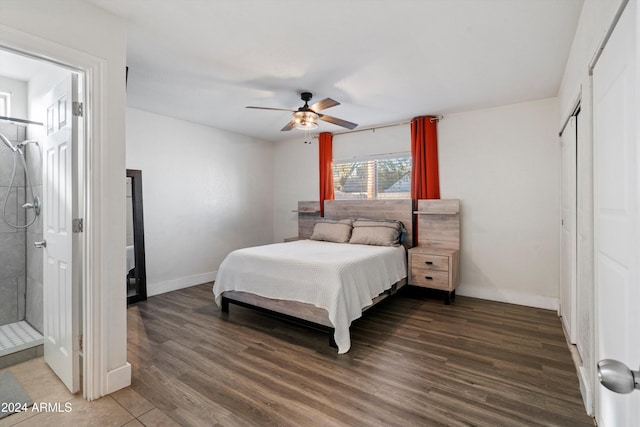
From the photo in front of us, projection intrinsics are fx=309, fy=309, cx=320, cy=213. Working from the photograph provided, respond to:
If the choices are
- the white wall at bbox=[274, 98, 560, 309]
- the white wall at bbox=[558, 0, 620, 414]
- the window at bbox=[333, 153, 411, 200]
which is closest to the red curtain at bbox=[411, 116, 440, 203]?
the white wall at bbox=[274, 98, 560, 309]

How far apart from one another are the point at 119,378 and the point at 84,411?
234mm

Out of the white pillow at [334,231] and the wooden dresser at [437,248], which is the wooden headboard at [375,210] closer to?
the wooden dresser at [437,248]

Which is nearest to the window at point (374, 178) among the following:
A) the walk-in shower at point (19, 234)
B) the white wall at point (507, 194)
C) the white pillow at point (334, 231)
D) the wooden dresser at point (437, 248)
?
the white wall at point (507, 194)

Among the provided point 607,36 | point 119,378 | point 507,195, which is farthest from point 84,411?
point 507,195

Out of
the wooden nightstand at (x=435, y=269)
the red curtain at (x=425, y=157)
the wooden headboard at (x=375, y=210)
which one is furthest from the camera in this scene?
the wooden headboard at (x=375, y=210)

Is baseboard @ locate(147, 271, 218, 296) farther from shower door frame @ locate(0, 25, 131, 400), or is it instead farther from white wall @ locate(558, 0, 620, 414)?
white wall @ locate(558, 0, 620, 414)

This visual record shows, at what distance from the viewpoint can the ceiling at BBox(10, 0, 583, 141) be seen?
2.00 meters

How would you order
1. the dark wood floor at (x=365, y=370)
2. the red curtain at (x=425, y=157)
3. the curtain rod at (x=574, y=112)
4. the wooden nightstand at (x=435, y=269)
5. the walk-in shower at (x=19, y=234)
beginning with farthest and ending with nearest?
the red curtain at (x=425, y=157) → the wooden nightstand at (x=435, y=269) → the walk-in shower at (x=19, y=234) → the curtain rod at (x=574, y=112) → the dark wood floor at (x=365, y=370)

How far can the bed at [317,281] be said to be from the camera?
2688 mm

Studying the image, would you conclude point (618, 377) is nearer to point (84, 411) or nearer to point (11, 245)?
point (84, 411)

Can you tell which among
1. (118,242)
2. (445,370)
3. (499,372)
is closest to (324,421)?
(445,370)

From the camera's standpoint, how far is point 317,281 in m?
2.77

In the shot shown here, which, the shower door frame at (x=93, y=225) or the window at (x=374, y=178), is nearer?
the shower door frame at (x=93, y=225)

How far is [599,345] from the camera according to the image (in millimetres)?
1559
